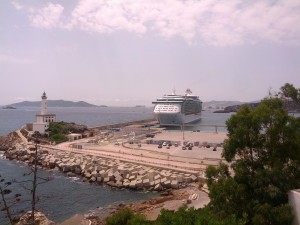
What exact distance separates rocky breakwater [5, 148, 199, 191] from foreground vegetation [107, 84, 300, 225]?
1336 centimetres

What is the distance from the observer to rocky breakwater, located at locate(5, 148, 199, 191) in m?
28.0

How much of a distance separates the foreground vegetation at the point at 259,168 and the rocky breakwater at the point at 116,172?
13.4 m

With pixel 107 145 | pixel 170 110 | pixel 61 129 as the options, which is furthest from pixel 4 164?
pixel 170 110

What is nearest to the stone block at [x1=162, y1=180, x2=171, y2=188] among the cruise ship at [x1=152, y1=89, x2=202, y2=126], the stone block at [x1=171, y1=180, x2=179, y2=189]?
the stone block at [x1=171, y1=180, x2=179, y2=189]

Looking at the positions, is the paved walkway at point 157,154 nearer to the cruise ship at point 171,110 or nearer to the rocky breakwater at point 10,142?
the rocky breakwater at point 10,142

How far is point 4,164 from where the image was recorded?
39.4 meters

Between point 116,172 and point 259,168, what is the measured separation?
18.9 m

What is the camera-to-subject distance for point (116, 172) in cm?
3069

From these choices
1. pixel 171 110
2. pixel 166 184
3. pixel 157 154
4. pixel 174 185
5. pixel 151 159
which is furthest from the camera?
pixel 171 110

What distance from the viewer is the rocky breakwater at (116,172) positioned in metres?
28.0

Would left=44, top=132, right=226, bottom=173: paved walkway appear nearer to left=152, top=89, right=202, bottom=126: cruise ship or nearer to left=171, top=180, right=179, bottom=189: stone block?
left=171, top=180, right=179, bottom=189: stone block

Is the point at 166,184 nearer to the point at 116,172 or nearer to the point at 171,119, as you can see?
the point at 116,172

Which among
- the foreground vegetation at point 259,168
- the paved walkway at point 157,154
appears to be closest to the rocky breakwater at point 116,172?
the paved walkway at point 157,154

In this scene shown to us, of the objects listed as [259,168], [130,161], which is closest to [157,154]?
[130,161]
